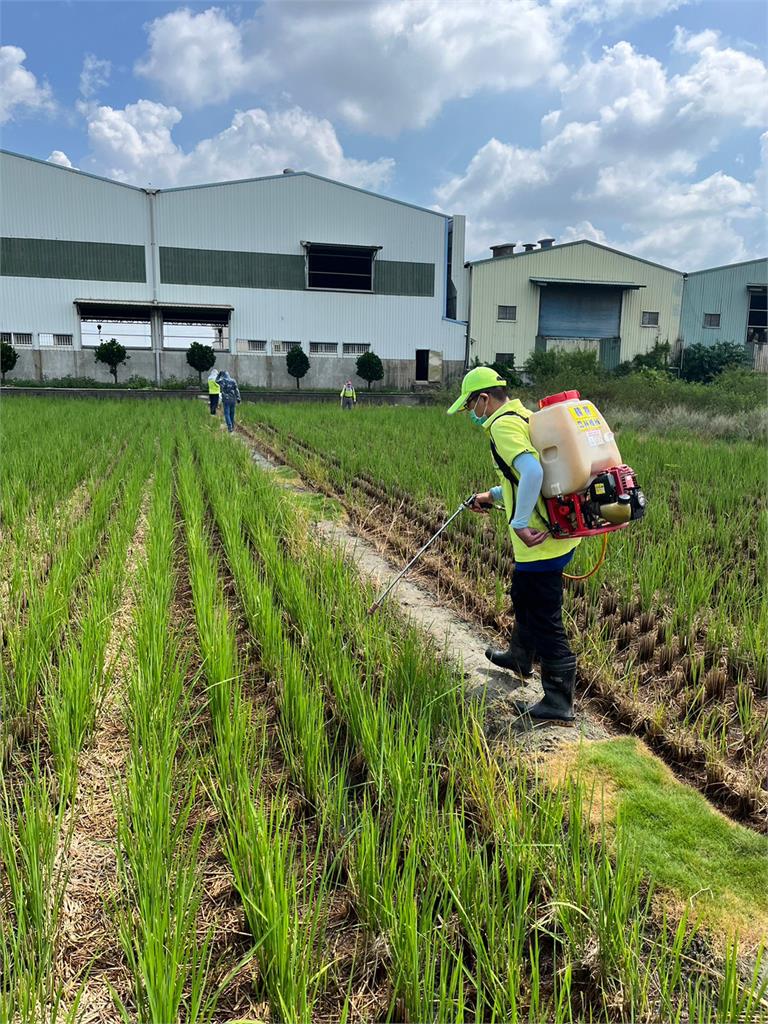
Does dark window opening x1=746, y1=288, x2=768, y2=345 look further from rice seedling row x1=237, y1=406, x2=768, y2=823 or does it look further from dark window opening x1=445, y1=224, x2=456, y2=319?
rice seedling row x1=237, y1=406, x2=768, y2=823

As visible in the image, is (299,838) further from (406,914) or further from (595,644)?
(595,644)

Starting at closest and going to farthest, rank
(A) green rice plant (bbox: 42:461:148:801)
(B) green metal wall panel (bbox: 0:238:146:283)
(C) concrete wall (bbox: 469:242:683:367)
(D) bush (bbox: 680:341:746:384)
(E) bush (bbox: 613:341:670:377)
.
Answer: (A) green rice plant (bbox: 42:461:148:801), (B) green metal wall panel (bbox: 0:238:146:283), (D) bush (bbox: 680:341:746:384), (E) bush (bbox: 613:341:670:377), (C) concrete wall (bbox: 469:242:683:367)

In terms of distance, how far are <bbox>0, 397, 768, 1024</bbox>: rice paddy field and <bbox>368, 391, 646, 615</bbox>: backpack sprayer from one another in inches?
30.9

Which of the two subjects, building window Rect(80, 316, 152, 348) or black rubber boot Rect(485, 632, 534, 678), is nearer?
black rubber boot Rect(485, 632, 534, 678)

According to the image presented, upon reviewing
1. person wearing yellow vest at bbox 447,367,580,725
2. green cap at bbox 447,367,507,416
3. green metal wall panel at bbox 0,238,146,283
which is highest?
green metal wall panel at bbox 0,238,146,283

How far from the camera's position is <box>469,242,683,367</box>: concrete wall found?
1123 inches

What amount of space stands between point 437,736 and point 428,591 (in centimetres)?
190

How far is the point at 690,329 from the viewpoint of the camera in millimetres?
30719

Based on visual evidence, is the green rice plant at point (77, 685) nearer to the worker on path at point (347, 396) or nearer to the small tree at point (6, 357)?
the worker on path at point (347, 396)

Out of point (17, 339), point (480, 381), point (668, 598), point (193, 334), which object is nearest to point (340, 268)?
point (193, 334)

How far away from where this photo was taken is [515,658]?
2906 mm

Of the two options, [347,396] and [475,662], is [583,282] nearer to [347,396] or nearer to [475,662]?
[347,396]

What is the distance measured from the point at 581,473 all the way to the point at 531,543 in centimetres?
33

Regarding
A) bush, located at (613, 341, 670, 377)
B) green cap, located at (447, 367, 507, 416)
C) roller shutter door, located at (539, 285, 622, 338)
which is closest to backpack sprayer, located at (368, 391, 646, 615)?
green cap, located at (447, 367, 507, 416)
